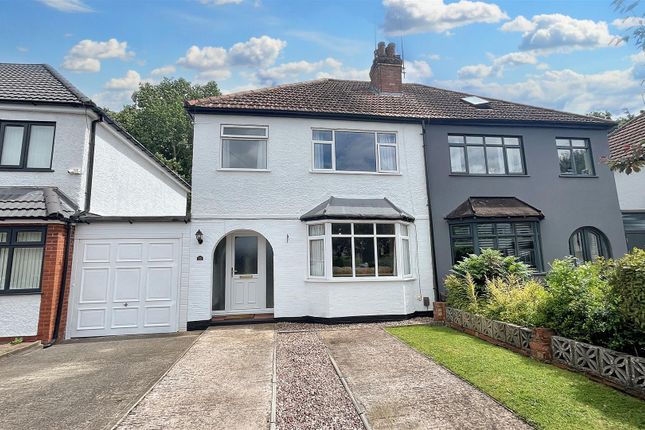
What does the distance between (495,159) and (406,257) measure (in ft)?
18.4

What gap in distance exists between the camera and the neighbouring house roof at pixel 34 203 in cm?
775

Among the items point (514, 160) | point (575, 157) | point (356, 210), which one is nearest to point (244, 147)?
point (356, 210)

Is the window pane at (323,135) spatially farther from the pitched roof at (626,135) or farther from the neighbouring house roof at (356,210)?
the pitched roof at (626,135)

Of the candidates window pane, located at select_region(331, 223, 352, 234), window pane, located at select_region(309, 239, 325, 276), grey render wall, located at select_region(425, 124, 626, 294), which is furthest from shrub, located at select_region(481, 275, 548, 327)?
window pane, located at select_region(309, 239, 325, 276)

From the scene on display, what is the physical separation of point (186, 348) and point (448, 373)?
5829mm

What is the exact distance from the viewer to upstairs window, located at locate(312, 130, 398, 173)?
35.1ft

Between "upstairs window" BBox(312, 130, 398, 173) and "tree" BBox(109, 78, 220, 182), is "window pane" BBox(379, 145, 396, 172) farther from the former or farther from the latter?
"tree" BBox(109, 78, 220, 182)

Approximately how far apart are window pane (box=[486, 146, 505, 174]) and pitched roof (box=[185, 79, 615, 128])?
1149 millimetres

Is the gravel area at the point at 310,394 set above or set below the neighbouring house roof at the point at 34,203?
below

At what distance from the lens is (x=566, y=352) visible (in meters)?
5.29

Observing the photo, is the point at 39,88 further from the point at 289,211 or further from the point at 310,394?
the point at 310,394

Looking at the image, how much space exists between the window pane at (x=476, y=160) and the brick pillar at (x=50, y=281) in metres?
13.6

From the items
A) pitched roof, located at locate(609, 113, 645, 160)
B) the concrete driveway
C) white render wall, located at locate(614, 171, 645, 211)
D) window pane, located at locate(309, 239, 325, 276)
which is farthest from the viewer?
pitched roof, located at locate(609, 113, 645, 160)

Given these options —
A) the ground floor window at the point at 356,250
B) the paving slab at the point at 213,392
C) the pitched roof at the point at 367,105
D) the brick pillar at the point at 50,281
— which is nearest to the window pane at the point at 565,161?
the pitched roof at the point at 367,105
